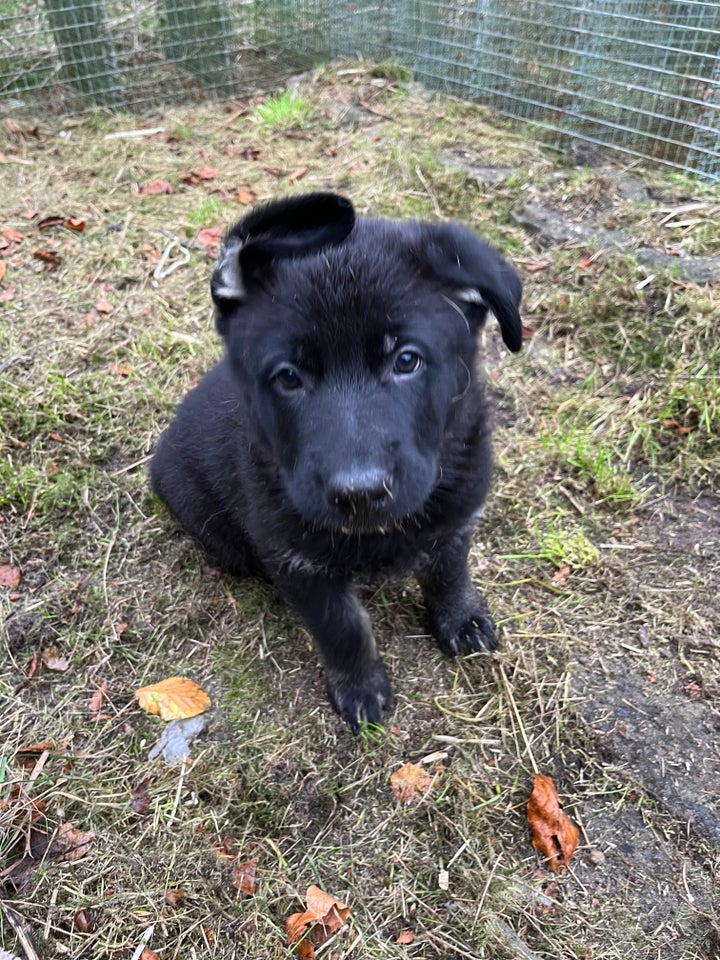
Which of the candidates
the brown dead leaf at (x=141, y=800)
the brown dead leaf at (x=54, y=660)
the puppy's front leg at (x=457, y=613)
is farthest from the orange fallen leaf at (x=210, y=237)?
the brown dead leaf at (x=141, y=800)

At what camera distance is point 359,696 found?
8.50ft

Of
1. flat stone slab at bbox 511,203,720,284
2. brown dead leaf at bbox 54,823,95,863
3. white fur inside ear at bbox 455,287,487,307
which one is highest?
white fur inside ear at bbox 455,287,487,307

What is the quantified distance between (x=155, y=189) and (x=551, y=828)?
17.3 feet

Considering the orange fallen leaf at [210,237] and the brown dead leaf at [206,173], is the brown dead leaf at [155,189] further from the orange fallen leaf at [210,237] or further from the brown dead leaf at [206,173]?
the orange fallen leaf at [210,237]

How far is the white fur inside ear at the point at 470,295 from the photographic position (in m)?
1.99

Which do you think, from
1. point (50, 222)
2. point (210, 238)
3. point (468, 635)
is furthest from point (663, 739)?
point (50, 222)

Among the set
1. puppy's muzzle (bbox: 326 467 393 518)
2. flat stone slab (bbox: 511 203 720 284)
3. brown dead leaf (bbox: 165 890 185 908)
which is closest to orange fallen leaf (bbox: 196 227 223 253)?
flat stone slab (bbox: 511 203 720 284)

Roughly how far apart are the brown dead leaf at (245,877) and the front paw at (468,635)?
1.04 meters

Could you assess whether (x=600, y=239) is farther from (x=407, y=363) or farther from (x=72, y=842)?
(x=72, y=842)

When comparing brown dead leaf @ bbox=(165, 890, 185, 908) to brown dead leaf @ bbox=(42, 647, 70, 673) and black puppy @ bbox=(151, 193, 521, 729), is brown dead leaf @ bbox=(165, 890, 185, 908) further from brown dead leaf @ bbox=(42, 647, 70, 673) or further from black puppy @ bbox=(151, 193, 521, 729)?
brown dead leaf @ bbox=(42, 647, 70, 673)

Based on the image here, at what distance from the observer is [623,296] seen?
4.12 metres

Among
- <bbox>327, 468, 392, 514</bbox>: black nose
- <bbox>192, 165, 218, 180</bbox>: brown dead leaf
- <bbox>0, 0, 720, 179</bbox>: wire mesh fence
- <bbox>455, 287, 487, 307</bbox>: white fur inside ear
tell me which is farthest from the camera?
<bbox>192, 165, 218, 180</bbox>: brown dead leaf

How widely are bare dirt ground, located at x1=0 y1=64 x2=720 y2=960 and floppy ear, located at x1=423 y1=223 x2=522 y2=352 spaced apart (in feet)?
4.56

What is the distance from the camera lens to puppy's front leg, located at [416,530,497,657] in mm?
2744
